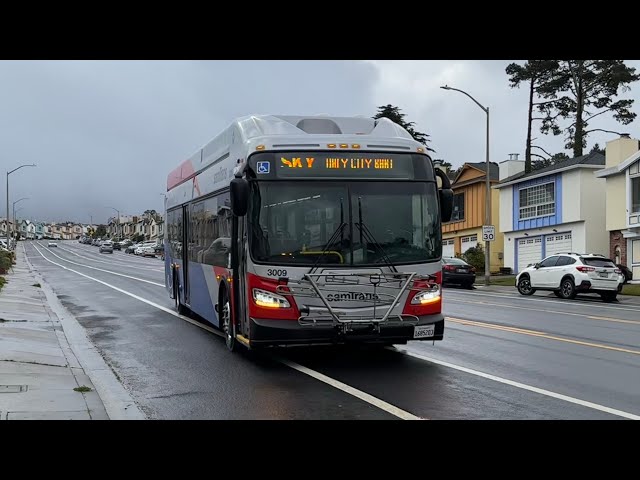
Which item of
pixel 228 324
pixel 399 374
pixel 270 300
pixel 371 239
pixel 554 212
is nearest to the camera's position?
pixel 270 300

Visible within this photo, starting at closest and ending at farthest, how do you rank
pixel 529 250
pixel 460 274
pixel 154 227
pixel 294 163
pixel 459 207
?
pixel 294 163
pixel 460 274
pixel 529 250
pixel 459 207
pixel 154 227

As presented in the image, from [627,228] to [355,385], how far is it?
29.6 meters

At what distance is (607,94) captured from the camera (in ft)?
191

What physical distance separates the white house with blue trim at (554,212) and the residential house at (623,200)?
5.32 feet

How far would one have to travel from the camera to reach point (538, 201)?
43.1m

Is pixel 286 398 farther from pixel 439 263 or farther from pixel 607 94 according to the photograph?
pixel 607 94

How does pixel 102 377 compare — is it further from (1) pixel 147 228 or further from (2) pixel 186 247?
(1) pixel 147 228

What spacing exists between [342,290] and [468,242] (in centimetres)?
4381

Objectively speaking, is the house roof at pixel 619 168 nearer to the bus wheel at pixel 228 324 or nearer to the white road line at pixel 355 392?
the bus wheel at pixel 228 324

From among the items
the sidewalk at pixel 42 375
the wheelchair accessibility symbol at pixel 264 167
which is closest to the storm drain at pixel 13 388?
the sidewalk at pixel 42 375

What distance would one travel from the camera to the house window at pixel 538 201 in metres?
41.9

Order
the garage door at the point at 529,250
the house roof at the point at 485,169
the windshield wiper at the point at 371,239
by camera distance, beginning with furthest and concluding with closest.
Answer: the house roof at the point at 485,169 → the garage door at the point at 529,250 → the windshield wiper at the point at 371,239

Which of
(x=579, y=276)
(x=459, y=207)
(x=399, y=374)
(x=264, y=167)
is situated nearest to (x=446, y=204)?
(x=399, y=374)
